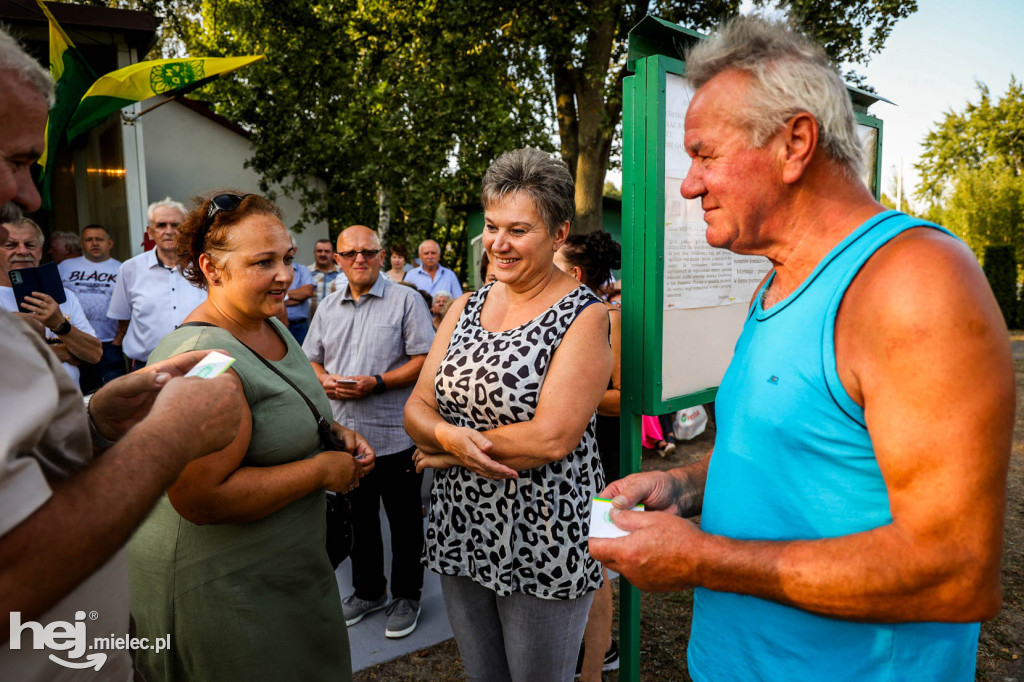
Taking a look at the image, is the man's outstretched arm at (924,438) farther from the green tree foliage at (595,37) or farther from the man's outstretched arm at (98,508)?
the green tree foliage at (595,37)

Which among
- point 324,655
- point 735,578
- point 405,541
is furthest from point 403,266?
point 735,578

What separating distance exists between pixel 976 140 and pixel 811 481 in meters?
39.4

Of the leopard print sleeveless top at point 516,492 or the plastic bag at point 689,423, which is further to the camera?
the plastic bag at point 689,423

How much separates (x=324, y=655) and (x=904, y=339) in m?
1.91

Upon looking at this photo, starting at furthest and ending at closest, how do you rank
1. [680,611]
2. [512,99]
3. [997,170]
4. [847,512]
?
1. [997,170]
2. [512,99]
3. [680,611]
4. [847,512]

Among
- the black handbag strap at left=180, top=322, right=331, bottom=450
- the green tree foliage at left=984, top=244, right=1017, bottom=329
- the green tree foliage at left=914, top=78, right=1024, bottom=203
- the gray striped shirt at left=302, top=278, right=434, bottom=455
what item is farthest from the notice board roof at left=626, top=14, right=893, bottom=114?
the green tree foliage at left=914, top=78, right=1024, bottom=203

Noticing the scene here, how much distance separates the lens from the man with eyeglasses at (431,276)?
9.48m

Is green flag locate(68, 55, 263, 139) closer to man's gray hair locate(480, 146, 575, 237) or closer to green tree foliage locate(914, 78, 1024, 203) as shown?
man's gray hair locate(480, 146, 575, 237)

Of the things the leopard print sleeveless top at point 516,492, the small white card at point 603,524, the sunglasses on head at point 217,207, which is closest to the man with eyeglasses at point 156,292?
the sunglasses on head at point 217,207

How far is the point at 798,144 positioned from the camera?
1.16 meters

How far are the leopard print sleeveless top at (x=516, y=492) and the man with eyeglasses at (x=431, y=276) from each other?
7286mm

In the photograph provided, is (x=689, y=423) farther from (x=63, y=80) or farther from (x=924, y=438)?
(x=63, y=80)

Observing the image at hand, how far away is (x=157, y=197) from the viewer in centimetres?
1293

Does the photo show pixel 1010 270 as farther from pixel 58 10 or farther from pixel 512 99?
pixel 58 10
